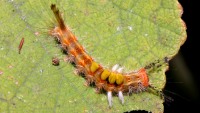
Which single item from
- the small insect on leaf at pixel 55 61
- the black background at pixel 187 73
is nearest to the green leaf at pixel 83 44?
the small insect on leaf at pixel 55 61

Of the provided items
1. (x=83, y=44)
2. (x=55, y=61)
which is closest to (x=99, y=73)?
(x=83, y=44)

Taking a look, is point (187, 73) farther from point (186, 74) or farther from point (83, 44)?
point (83, 44)

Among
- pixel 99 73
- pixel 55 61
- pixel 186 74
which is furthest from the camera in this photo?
pixel 186 74

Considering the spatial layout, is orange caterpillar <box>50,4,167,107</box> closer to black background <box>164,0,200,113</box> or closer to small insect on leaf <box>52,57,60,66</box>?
small insect on leaf <box>52,57,60,66</box>

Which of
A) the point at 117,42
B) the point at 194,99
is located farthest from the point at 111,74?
the point at 194,99

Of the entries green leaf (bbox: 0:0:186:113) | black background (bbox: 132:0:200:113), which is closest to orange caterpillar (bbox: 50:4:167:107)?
green leaf (bbox: 0:0:186:113)

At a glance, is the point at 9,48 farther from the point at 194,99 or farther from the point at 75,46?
the point at 194,99

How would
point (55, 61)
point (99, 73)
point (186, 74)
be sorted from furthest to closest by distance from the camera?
point (186, 74) < point (99, 73) < point (55, 61)
